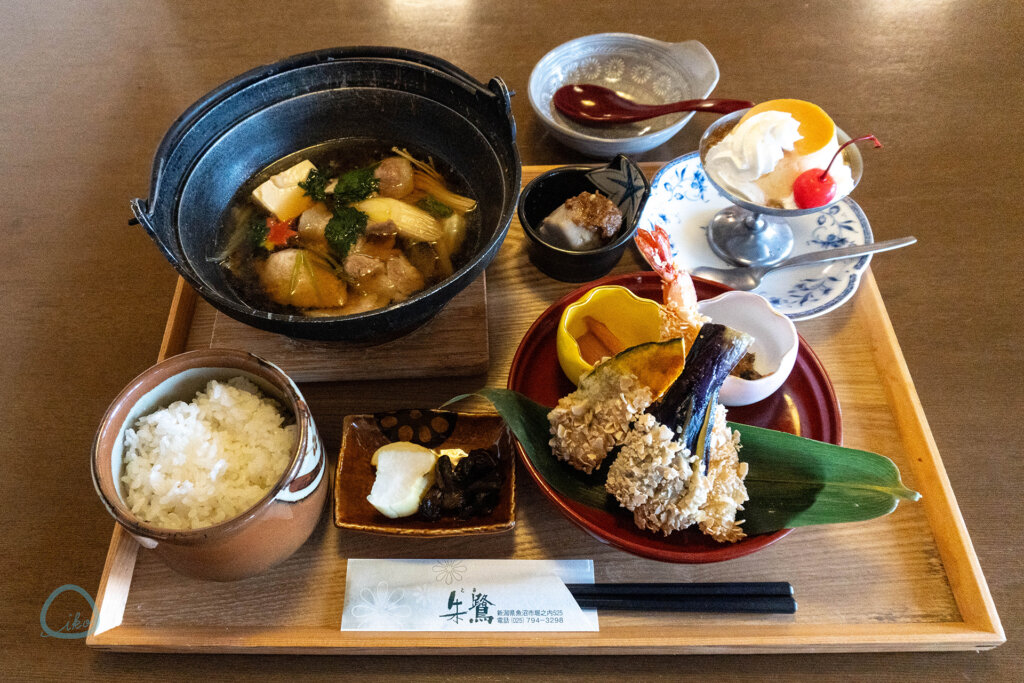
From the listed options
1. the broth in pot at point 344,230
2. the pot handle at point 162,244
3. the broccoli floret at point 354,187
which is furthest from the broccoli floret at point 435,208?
the pot handle at point 162,244

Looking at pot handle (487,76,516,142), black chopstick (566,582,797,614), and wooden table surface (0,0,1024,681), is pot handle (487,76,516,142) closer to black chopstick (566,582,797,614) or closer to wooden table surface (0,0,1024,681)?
wooden table surface (0,0,1024,681)

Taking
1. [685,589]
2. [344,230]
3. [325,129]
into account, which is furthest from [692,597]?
[325,129]

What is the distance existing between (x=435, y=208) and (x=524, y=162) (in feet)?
1.66

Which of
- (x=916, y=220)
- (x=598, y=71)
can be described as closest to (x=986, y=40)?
(x=916, y=220)

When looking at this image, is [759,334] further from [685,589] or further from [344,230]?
[344,230]

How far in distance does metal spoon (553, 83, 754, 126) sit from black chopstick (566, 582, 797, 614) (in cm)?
142

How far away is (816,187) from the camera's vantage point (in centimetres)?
143

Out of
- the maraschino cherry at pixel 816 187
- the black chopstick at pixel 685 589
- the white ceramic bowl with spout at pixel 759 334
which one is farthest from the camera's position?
the maraschino cherry at pixel 816 187

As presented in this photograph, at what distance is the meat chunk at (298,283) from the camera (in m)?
1.44

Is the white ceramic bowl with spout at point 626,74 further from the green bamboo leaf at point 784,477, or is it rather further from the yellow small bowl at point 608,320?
the green bamboo leaf at point 784,477

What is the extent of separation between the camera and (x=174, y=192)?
53.8 inches

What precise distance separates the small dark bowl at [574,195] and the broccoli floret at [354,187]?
0.43 m

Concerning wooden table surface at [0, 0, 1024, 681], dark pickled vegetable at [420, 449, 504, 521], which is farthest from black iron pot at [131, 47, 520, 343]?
wooden table surface at [0, 0, 1024, 681]

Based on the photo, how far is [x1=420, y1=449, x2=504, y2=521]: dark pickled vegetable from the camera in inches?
45.7
